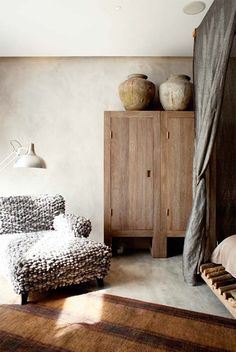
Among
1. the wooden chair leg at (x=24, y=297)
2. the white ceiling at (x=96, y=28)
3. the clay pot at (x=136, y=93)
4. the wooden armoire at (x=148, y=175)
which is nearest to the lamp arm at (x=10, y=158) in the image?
the white ceiling at (x=96, y=28)

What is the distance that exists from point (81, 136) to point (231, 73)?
1825 millimetres

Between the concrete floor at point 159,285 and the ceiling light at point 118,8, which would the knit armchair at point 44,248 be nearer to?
the concrete floor at point 159,285

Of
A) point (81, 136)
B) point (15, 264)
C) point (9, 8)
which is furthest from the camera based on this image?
point (81, 136)

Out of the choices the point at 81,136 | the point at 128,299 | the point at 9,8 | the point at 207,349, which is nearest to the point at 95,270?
the point at 128,299

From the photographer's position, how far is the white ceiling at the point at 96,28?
2.57 meters

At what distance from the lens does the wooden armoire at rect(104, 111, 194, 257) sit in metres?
3.25

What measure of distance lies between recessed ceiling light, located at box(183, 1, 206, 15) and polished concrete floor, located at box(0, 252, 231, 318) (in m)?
2.39

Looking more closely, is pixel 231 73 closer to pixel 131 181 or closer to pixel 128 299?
pixel 131 181

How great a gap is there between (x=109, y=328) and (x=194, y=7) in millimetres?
2608

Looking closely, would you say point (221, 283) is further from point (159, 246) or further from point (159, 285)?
point (159, 246)

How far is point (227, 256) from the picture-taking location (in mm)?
2188

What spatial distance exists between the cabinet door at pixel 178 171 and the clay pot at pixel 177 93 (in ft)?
0.33

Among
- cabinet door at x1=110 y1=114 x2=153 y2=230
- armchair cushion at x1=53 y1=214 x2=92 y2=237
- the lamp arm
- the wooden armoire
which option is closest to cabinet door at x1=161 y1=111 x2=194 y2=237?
the wooden armoire

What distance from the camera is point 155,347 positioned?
1.69 meters
